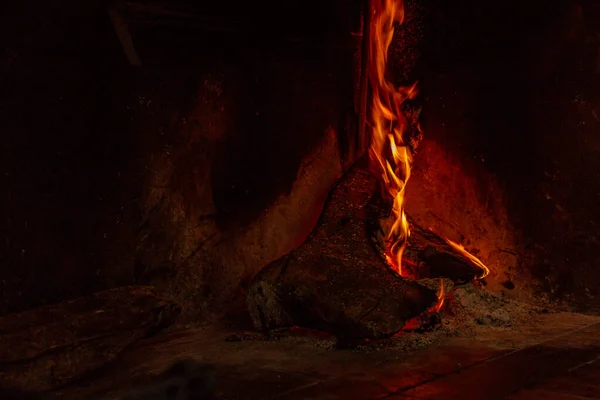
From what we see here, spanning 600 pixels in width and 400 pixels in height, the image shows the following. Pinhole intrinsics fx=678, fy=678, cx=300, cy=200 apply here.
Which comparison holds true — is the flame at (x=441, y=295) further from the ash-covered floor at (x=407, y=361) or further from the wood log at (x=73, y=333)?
the wood log at (x=73, y=333)

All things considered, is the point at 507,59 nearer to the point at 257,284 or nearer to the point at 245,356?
the point at 257,284

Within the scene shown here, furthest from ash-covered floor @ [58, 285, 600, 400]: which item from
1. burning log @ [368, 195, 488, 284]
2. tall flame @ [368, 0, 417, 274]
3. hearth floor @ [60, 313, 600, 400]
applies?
tall flame @ [368, 0, 417, 274]

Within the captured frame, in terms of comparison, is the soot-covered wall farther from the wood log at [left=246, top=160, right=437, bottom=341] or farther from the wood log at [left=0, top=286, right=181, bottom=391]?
the wood log at [left=0, top=286, right=181, bottom=391]

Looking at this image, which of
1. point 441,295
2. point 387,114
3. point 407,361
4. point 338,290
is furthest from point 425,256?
point 407,361

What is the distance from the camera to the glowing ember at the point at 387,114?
4.84 m

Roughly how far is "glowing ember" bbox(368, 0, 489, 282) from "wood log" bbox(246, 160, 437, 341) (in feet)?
2.02

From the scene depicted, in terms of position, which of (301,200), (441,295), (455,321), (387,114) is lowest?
(455,321)

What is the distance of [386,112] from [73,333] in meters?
2.75

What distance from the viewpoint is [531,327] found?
4.07 metres

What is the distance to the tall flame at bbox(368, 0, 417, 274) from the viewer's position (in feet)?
15.9

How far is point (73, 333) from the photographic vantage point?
3.18m

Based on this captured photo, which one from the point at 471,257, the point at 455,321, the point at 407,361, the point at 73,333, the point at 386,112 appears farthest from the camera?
the point at 386,112

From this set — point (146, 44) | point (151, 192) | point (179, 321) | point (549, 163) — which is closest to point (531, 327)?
point (549, 163)

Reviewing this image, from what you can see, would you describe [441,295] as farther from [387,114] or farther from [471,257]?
[387,114]
